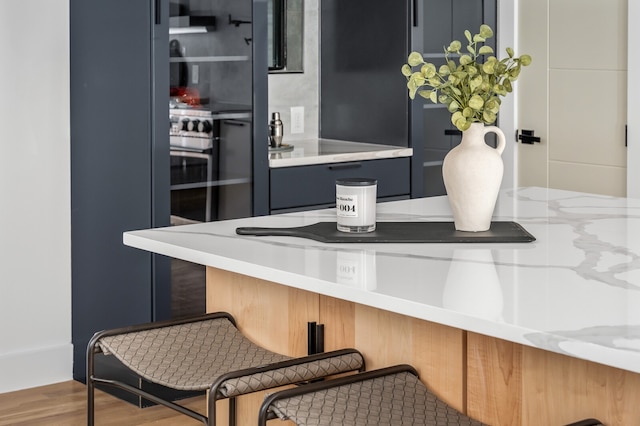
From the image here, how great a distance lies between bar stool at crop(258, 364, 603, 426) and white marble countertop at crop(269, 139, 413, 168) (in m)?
2.17

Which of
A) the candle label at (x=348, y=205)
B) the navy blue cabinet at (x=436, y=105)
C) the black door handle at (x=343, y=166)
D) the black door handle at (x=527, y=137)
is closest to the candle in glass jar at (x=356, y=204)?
the candle label at (x=348, y=205)

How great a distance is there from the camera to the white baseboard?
3910 millimetres

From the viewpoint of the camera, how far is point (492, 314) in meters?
1.65

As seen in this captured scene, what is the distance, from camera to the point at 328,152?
4.38 meters

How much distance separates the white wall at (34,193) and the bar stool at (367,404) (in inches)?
92.1

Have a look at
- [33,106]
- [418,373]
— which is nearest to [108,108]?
[33,106]

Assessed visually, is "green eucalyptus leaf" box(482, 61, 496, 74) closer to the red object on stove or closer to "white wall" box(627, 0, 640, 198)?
the red object on stove

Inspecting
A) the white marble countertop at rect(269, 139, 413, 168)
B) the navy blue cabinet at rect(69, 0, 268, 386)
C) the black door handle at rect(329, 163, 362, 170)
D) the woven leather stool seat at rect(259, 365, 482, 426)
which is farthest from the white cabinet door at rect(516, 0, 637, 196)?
the woven leather stool seat at rect(259, 365, 482, 426)

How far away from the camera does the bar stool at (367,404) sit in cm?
180

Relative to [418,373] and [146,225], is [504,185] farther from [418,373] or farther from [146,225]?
[418,373]

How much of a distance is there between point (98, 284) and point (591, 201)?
2031 millimetres

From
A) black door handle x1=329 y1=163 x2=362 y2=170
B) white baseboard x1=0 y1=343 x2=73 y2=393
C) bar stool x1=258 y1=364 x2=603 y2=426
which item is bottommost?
white baseboard x1=0 y1=343 x2=73 y2=393

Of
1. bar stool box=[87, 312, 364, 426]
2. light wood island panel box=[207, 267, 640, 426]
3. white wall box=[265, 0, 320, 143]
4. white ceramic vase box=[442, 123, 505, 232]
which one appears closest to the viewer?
light wood island panel box=[207, 267, 640, 426]

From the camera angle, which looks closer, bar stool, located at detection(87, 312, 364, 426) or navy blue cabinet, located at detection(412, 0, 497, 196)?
bar stool, located at detection(87, 312, 364, 426)
